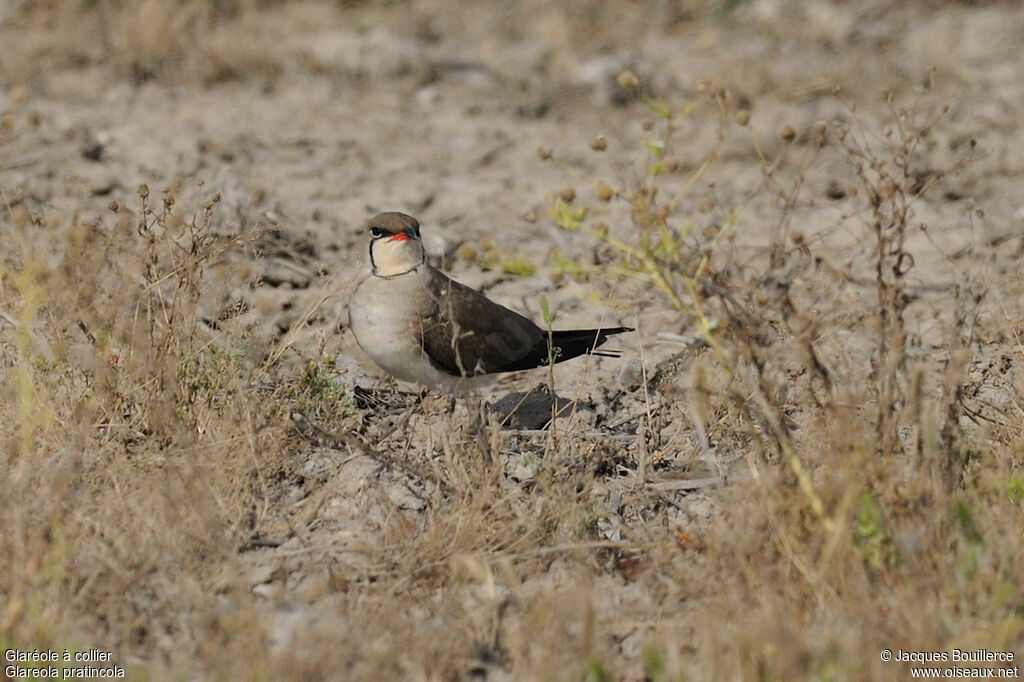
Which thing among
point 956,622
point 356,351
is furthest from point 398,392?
point 956,622

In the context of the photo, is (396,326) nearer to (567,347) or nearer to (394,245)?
(394,245)

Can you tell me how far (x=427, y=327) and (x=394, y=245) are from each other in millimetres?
417

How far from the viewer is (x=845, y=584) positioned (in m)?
3.17

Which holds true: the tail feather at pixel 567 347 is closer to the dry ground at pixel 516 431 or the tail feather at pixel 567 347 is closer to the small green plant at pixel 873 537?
the dry ground at pixel 516 431

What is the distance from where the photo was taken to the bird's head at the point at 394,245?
471 centimetres

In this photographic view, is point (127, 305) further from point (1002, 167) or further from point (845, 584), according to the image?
point (1002, 167)

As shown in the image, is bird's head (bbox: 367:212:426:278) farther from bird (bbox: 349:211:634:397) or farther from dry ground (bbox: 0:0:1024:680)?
dry ground (bbox: 0:0:1024:680)

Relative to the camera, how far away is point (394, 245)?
4.70 m

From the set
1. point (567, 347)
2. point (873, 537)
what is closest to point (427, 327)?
point (567, 347)

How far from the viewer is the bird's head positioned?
471cm

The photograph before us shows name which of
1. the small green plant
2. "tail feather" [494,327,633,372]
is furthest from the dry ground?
"tail feather" [494,327,633,372]

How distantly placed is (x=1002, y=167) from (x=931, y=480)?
4.39 metres

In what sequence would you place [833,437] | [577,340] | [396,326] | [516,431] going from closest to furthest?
[833,437]
[516,431]
[396,326]
[577,340]

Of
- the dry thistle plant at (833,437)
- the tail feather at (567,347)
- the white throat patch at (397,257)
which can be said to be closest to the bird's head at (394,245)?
the white throat patch at (397,257)
